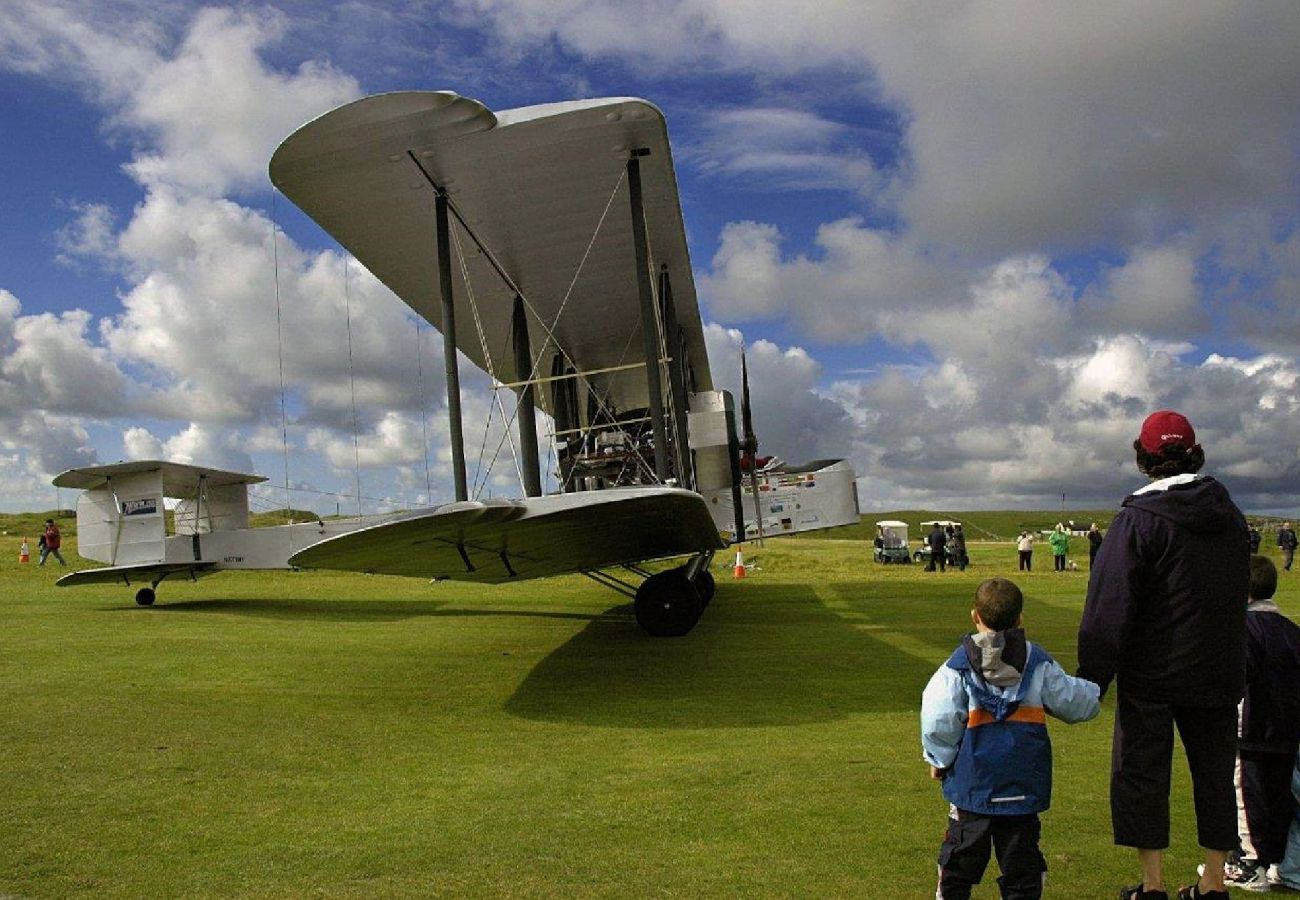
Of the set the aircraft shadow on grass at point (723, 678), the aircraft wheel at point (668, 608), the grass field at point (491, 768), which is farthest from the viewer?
the aircraft wheel at point (668, 608)

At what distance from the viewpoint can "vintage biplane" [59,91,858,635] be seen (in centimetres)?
784

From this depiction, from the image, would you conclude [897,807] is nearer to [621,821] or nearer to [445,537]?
[621,821]

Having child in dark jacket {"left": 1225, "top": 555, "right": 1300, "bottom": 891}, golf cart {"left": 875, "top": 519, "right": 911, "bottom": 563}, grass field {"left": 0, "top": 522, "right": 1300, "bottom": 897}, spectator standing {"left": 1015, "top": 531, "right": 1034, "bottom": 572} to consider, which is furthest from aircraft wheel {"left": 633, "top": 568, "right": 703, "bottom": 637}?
golf cart {"left": 875, "top": 519, "right": 911, "bottom": 563}

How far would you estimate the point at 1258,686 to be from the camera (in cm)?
356

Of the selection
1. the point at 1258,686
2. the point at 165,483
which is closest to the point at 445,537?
the point at 1258,686

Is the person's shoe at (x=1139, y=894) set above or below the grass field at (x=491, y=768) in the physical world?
below

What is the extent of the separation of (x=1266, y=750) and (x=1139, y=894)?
809 mm

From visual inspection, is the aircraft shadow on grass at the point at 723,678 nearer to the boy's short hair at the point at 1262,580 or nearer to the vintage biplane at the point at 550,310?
the vintage biplane at the point at 550,310

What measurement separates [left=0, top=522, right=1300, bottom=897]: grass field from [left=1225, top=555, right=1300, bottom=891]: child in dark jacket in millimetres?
269

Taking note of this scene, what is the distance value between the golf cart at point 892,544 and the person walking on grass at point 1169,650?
114ft

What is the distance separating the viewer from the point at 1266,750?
357 cm

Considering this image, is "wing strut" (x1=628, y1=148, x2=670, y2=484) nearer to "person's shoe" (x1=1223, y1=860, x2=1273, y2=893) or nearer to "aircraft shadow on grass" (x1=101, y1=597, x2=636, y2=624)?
"aircraft shadow on grass" (x1=101, y1=597, x2=636, y2=624)

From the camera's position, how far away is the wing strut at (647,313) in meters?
9.31

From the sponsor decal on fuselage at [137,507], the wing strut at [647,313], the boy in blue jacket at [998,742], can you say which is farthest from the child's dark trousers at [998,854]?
the sponsor decal on fuselage at [137,507]
